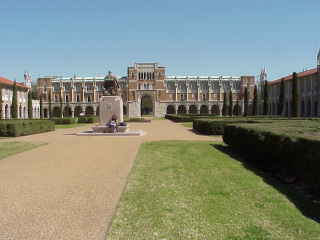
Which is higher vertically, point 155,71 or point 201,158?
point 155,71

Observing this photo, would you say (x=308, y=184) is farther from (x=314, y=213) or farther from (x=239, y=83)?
(x=239, y=83)

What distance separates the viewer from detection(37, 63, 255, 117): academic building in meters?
93.6

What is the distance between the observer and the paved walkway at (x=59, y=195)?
14.6 feet

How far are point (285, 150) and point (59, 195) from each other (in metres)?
5.74

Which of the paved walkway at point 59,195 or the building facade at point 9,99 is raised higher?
the building facade at point 9,99

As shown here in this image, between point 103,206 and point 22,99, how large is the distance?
6895 cm

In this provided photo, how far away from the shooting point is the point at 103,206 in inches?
214

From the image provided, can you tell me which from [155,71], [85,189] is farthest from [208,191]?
[155,71]

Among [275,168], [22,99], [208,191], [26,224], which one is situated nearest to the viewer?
[26,224]

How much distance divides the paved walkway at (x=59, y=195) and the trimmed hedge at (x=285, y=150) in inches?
167

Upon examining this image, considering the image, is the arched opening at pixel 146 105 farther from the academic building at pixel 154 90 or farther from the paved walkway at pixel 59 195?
the paved walkway at pixel 59 195

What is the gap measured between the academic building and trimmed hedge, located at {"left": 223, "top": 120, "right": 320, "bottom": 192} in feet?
270

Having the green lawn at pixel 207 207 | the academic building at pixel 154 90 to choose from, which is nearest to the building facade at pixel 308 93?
the academic building at pixel 154 90

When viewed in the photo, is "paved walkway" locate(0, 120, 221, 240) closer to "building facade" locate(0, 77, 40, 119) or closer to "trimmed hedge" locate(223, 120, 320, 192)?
"trimmed hedge" locate(223, 120, 320, 192)
